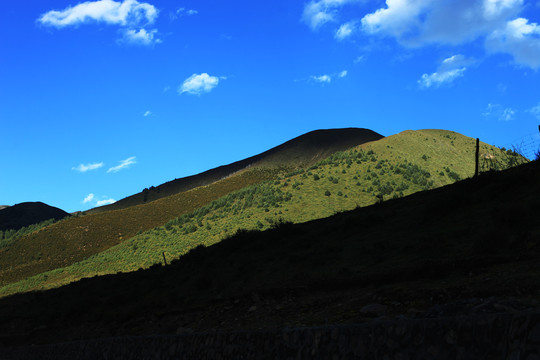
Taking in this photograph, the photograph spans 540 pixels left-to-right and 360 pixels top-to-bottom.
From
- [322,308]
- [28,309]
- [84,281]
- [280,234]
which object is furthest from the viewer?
[84,281]

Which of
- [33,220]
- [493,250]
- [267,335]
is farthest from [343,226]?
[33,220]

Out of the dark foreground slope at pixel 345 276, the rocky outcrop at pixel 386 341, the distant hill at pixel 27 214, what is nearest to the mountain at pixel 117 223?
the dark foreground slope at pixel 345 276

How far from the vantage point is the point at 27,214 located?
16950cm

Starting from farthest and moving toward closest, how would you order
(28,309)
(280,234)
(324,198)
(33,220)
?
(33,220) → (324,198) → (28,309) → (280,234)

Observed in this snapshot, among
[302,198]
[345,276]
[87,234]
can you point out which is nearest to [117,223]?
[87,234]

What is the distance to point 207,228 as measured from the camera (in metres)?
66.8

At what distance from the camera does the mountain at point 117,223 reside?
8231 centimetres

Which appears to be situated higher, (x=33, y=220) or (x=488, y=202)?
(x=33, y=220)

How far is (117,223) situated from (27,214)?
94.8 metres

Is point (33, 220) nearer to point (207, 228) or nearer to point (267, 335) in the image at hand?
point (207, 228)

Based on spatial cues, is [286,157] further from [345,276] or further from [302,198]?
[345,276]

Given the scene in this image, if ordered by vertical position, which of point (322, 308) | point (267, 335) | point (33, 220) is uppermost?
point (33, 220)

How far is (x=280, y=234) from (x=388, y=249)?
970 centimetres

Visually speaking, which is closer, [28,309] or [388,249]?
[388,249]
